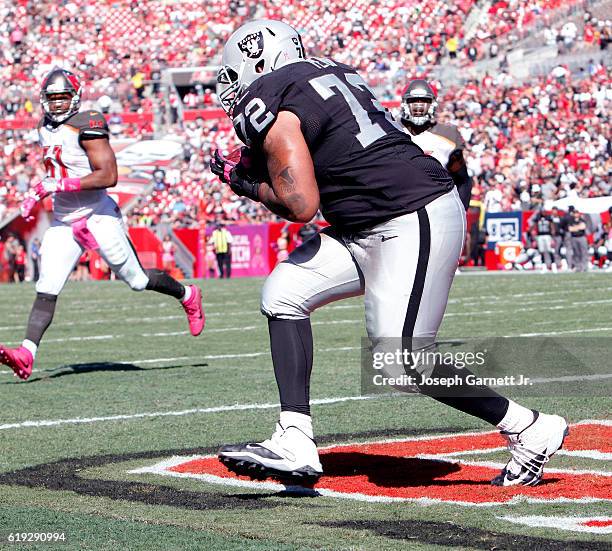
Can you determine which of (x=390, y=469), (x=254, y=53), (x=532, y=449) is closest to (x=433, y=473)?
(x=390, y=469)

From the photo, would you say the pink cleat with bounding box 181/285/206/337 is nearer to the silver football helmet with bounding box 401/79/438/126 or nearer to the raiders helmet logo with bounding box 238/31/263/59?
the silver football helmet with bounding box 401/79/438/126

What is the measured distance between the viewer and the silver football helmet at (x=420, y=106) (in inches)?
337

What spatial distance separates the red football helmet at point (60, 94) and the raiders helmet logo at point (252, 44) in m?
4.08

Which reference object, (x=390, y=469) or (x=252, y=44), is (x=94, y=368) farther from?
(x=252, y=44)

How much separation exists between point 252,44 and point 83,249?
420 centimetres

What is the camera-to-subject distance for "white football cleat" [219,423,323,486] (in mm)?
4266

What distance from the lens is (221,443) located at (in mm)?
5523

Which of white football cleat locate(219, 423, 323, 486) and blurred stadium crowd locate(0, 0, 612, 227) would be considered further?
blurred stadium crowd locate(0, 0, 612, 227)

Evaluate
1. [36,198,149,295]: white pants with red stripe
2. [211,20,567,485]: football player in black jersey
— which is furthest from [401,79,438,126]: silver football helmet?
[211,20,567,485]: football player in black jersey

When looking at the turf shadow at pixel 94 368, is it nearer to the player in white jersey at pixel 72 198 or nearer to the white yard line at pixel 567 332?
the player in white jersey at pixel 72 198

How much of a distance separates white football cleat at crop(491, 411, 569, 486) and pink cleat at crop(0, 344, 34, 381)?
3.94m

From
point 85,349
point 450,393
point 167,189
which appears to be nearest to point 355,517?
point 450,393

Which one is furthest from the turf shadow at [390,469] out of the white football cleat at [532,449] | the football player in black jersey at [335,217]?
the football player in black jersey at [335,217]

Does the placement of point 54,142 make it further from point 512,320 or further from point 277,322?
point 512,320
